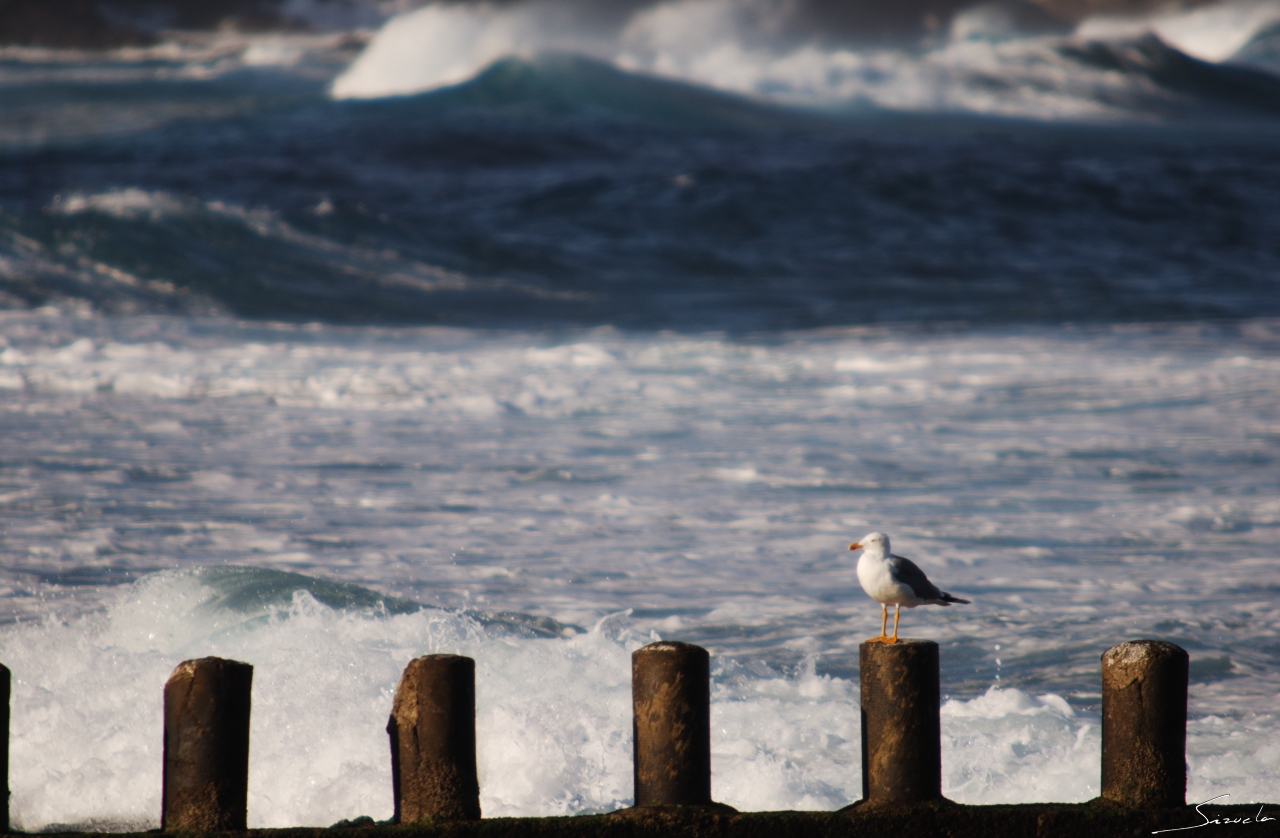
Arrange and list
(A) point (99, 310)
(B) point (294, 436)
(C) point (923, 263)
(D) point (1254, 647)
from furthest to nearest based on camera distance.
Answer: (C) point (923, 263) → (A) point (99, 310) → (B) point (294, 436) → (D) point (1254, 647)

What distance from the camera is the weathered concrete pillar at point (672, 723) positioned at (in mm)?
1579

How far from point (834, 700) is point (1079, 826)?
1.35 m

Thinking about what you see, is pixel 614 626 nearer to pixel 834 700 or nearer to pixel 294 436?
pixel 834 700

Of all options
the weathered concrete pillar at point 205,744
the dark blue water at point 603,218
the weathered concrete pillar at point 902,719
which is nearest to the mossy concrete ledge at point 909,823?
the weathered concrete pillar at point 902,719

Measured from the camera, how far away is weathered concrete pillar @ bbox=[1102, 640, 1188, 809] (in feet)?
5.15

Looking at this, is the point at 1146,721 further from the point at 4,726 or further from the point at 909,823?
the point at 4,726

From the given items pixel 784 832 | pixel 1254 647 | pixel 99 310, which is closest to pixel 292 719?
pixel 784 832

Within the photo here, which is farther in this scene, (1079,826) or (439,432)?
(439,432)

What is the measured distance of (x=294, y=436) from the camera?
6.61m

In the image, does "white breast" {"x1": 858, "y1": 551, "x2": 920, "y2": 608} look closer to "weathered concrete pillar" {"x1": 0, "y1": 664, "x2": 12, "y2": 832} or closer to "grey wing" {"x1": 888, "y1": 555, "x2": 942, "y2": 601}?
"grey wing" {"x1": 888, "y1": 555, "x2": 942, "y2": 601}

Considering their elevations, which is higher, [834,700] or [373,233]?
[373,233]

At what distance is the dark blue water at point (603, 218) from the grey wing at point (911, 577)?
10.2 m

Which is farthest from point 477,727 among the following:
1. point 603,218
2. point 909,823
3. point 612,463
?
point 603,218

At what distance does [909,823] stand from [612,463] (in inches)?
172
